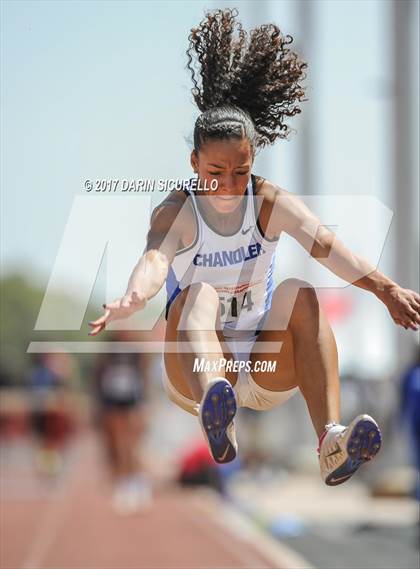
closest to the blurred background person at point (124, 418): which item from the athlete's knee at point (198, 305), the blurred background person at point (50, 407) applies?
the blurred background person at point (50, 407)

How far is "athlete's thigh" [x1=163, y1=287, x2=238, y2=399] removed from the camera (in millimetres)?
4734

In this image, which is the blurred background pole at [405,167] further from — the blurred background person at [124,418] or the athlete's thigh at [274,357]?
the blurred background person at [124,418]

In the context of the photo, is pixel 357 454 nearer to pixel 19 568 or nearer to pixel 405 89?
pixel 405 89

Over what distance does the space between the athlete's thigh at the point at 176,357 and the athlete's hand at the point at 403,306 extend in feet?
2.15

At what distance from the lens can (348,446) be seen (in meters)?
4.61

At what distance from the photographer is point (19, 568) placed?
388 inches

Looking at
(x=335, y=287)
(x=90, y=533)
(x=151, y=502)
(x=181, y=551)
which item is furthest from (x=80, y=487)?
(x=335, y=287)

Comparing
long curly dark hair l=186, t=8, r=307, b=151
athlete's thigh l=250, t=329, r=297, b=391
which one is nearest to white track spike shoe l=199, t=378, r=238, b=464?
athlete's thigh l=250, t=329, r=297, b=391

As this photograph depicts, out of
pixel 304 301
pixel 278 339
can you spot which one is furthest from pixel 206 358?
pixel 304 301

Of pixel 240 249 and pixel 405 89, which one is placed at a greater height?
pixel 405 89

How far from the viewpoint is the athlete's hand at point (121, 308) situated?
4.13m

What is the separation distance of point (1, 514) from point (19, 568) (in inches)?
194

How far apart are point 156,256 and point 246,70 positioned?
91cm

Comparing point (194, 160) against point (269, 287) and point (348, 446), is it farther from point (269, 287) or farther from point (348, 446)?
point (348, 446)
